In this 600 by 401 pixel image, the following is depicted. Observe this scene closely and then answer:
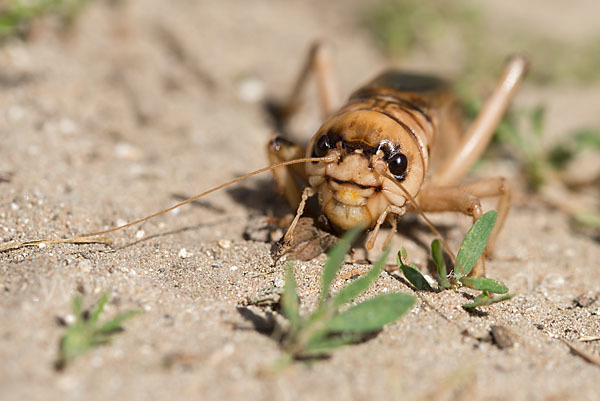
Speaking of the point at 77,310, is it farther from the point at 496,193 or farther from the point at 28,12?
the point at 28,12

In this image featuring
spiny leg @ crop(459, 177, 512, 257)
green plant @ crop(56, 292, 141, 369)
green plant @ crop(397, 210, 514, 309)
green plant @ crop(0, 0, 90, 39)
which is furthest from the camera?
green plant @ crop(0, 0, 90, 39)

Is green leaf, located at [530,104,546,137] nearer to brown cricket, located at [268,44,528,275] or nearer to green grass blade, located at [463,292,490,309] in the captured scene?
brown cricket, located at [268,44,528,275]

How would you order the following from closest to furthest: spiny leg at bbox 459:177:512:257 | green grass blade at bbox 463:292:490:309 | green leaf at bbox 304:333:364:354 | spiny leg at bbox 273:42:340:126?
1. green leaf at bbox 304:333:364:354
2. green grass blade at bbox 463:292:490:309
3. spiny leg at bbox 459:177:512:257
4. spiny leg at bbox 273:42:340:126

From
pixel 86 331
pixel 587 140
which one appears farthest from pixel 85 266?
pixel 587 140

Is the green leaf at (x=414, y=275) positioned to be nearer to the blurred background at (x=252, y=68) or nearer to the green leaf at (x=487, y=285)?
the green leaf at (x=487, y=285)

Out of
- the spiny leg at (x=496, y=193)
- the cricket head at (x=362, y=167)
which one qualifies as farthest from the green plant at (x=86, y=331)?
the spiny leg at (x=496, y=193)

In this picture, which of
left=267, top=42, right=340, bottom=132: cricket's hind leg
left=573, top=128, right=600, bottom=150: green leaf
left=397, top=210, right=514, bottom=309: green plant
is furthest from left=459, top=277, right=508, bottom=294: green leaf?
left=573, top=128, right=600, bottom=150: green leaf
